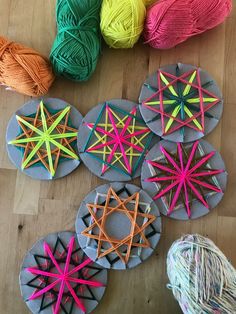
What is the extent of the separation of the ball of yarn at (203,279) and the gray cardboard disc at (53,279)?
0.68ft

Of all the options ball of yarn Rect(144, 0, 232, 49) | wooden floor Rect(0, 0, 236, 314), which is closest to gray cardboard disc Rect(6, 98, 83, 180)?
wooden floor Rect(0, 0, 236, 314)

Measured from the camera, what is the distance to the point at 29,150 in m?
0.91

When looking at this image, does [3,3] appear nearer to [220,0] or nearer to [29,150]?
[29,150]

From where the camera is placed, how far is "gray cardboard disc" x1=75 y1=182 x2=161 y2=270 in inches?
34.5

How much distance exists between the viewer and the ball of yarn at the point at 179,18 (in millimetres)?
837

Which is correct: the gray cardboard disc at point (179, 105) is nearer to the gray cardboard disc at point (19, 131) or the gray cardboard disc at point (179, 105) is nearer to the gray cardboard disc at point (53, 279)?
the gray cardboard disc at point (19, 131)

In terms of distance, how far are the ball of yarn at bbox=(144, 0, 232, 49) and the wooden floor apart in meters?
0.08

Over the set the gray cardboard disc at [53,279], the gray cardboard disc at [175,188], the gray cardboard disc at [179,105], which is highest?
the gray cardboard disc at [179,105]

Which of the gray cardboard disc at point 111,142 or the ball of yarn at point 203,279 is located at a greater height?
the gray cardboard disc at point 111,142

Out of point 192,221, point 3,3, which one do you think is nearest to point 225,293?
point 192,221

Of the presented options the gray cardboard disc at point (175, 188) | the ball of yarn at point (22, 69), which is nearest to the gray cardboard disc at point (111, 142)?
the gray cardboard disc at point (175, 188)

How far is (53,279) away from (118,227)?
0.21m

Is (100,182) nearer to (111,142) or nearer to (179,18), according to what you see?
(111,142)

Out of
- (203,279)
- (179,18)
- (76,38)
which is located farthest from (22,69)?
(203,279)
